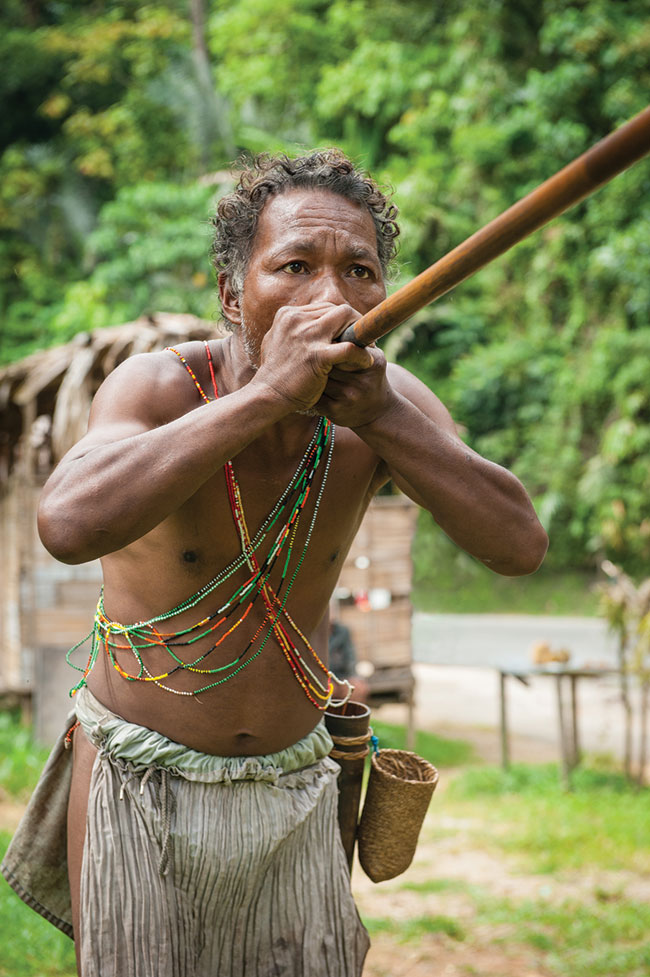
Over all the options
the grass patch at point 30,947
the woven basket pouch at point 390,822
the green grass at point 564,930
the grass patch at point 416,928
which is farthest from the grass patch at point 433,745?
the woven basket pouch at point 390,822

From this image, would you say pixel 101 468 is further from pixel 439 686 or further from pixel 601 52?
pixel 601 52

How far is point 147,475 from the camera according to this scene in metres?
1.61

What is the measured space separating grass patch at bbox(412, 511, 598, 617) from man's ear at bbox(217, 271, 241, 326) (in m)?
13.4

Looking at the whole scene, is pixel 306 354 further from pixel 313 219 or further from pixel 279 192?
pixel 279 192

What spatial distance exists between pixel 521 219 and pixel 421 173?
1574cm

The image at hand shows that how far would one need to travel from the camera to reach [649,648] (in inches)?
264

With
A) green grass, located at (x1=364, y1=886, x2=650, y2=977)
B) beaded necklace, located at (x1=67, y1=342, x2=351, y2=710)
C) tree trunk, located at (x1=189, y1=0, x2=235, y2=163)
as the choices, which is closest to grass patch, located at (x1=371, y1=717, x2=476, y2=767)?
green grass, located at (x1=364, y1=886, x2=650, y2=977)

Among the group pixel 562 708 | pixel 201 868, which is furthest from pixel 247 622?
pixel 562 708

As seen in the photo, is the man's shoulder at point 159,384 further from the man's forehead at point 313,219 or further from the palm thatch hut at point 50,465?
the palm thatch hut at point 50,465

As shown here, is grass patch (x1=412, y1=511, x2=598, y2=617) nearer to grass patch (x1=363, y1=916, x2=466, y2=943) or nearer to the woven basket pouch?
grass patch (x1=363, y1=916, x2=466, y2=943)

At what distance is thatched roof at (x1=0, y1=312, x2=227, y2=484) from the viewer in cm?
641

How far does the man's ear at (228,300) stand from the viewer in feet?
6.50

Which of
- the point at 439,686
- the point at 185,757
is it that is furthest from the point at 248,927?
the point at 439,686

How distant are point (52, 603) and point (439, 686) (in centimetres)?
498
